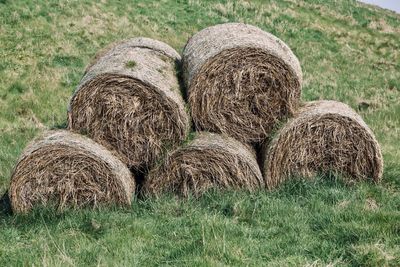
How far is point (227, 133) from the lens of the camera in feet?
25.9

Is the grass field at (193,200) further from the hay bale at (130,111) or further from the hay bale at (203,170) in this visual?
the hay bale at (130,111)

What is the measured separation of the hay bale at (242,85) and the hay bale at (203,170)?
0.50 m

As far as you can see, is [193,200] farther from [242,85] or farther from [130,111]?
[242,85]

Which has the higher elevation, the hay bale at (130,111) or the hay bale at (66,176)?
the hay bale at (130,111)

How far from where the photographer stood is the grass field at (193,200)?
214 inches

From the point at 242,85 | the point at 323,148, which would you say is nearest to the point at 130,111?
the point at 242,85

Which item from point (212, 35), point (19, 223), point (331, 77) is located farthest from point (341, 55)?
point (19, 223)

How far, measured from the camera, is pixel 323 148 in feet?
25.6

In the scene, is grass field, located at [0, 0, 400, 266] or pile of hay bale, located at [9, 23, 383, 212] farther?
pile of hay bale, located at [9, 23, 383, 212]

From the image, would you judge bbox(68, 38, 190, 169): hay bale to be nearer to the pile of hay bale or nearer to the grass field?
the pile of hay bale

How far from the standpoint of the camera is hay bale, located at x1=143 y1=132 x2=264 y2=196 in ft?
24.0

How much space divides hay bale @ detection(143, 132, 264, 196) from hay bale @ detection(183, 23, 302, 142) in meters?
0.50

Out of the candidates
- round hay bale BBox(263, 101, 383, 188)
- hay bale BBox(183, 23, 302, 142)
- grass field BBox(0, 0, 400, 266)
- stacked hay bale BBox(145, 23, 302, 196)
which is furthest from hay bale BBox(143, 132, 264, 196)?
hay bale BBox(183, 23, 302, 142)

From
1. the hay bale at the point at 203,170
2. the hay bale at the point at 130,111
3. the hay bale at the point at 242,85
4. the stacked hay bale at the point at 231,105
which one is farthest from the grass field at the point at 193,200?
the hay bale at the point at 242,85
